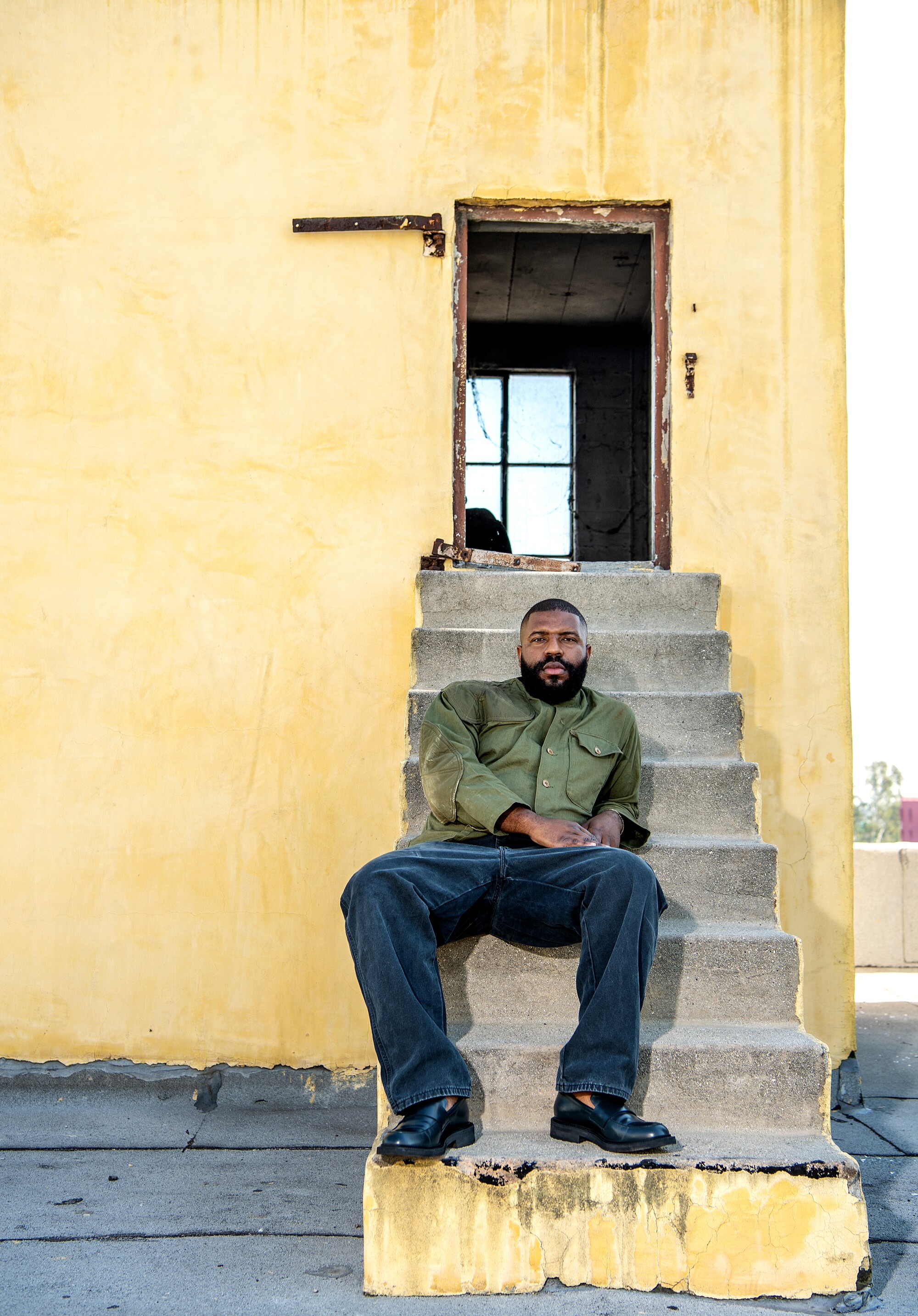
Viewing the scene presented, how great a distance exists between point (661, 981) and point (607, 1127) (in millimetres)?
590

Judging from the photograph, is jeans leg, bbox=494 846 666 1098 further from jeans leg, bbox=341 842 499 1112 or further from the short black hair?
the short black hair

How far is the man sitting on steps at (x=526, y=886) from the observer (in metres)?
2.78

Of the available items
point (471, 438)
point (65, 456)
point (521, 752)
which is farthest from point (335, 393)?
point (471, 438)

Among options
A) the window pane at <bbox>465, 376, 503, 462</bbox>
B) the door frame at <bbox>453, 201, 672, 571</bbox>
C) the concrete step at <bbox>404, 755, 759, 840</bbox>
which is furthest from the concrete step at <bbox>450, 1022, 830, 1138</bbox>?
the window pane at <bbox>465, 376, 503, 462</bbox>

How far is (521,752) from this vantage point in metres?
3.48

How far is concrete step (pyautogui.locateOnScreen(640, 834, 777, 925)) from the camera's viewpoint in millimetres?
3494

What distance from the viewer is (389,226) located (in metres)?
4.92

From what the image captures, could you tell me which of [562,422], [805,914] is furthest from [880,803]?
[805,914]

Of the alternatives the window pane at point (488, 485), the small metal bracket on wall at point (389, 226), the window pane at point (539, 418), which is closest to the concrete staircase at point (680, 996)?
the small metal bracket on wall at point (389, 226)

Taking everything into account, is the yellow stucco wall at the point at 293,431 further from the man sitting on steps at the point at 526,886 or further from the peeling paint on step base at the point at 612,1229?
the peeling paint on step base at the point at 612,1229

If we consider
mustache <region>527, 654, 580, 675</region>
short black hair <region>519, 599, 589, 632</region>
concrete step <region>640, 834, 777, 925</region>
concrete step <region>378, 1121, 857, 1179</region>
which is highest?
short black hair <region>519, 599, 589, 632</region>

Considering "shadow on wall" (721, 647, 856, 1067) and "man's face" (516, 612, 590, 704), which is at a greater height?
"man's face" (516, 612, 590, 704)

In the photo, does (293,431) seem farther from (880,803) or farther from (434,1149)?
(880,803)

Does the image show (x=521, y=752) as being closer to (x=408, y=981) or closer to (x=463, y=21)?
(x=408, y=981)
